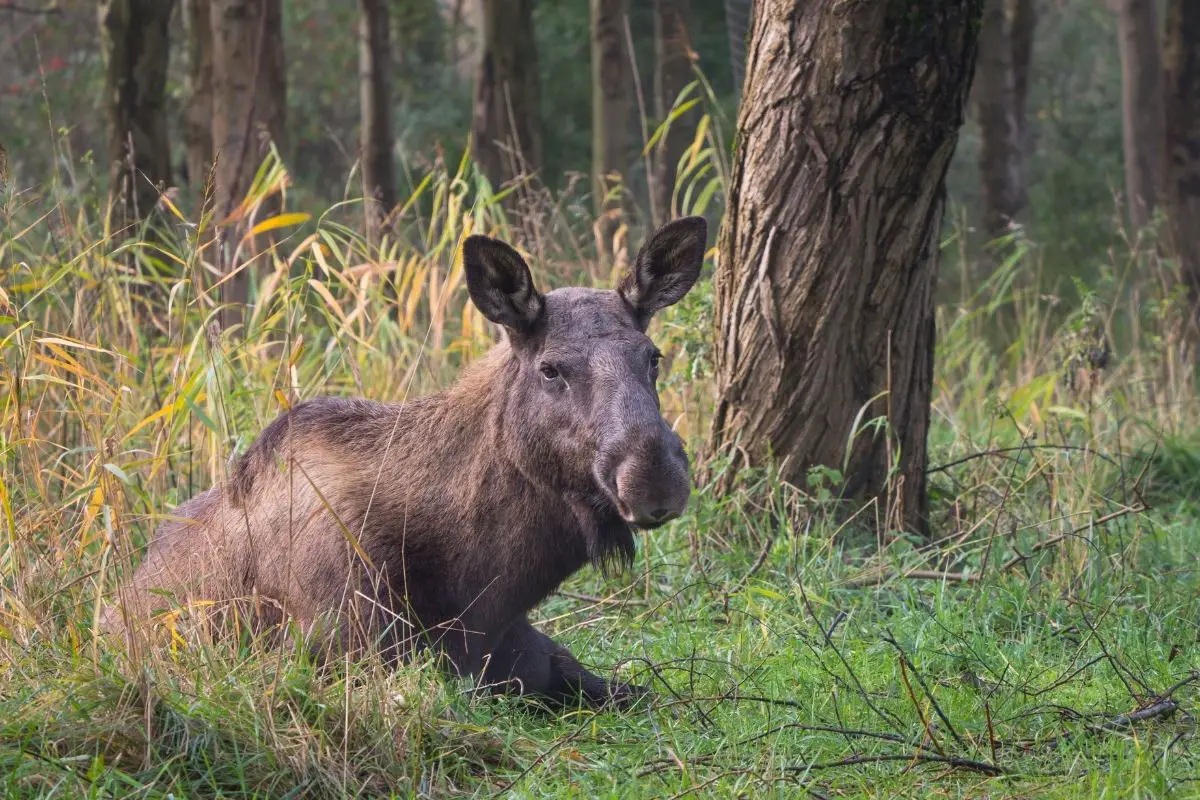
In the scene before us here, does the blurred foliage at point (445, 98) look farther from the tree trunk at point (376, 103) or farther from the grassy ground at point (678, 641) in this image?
the grassy ground at point (678, 641)

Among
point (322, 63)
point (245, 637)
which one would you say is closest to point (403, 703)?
point (245, 637)

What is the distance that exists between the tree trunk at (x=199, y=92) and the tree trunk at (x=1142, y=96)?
9.62 m

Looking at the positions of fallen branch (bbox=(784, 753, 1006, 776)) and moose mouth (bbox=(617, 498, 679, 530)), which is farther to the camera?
moose mouth (bbox=(617, 498, 679, 530))

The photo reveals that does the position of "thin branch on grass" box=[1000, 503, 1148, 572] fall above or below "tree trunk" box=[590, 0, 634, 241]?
below

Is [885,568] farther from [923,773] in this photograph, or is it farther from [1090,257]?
[1090,257]

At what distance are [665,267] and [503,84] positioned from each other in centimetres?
1099

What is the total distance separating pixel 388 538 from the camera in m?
4.54

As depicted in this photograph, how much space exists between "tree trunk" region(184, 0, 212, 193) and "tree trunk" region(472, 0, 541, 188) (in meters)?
3.51

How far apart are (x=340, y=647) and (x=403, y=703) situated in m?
0.34

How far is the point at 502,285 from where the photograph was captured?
4652 millimetres

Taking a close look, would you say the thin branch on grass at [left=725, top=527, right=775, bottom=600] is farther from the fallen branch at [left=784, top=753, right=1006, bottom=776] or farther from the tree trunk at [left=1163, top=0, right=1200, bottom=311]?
the tree trunk at [left=1163, top=0, right=1200, bottom=311]

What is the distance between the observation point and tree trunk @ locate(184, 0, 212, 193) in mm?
11547

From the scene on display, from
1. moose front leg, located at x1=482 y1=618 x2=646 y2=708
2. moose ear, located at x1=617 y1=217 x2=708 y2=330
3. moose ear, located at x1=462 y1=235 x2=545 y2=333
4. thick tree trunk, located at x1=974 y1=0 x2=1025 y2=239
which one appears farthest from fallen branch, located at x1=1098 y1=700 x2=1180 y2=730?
thick tree trunk, located at x1=974 y1=0 x2=1025 y2=239

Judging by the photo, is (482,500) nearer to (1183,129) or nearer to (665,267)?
(665,267)
